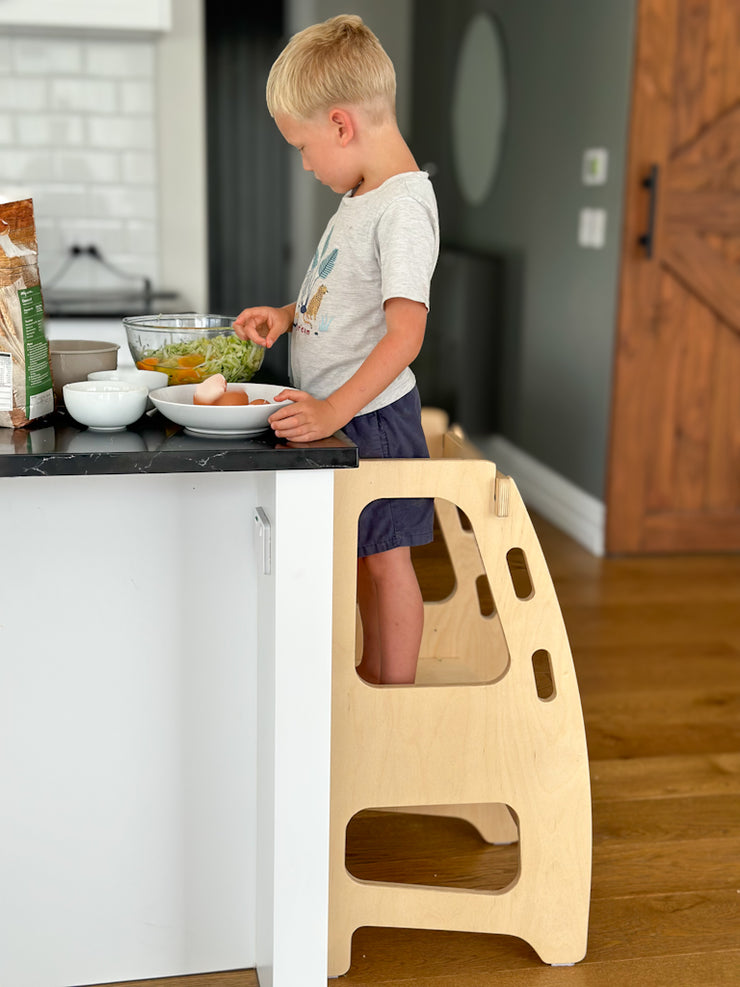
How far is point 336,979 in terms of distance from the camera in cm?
163

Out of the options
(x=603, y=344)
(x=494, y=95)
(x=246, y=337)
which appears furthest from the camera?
(x=494, y=95)

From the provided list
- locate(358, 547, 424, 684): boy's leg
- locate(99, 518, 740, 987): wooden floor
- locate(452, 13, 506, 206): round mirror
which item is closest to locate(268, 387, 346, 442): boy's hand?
locate(358, 547, 424, 684): boy's leg

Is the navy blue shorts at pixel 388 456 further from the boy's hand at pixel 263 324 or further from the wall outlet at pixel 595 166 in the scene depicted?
the wall outlet at pixel 595 166

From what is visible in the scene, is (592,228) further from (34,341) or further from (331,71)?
(34,341)

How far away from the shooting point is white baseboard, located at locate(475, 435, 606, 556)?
3734 millimetres

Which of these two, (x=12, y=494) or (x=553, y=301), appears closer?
(x=12, y=494)

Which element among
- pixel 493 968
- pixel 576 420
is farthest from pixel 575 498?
pixel 493 968

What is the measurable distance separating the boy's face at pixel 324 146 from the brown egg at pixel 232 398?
348mm

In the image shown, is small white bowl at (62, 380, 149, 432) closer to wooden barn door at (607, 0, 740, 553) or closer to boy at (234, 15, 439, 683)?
boy at (234, 15, 439, 683)

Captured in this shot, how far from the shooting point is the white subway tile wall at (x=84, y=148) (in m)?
3.37

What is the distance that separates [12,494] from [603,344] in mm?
2623

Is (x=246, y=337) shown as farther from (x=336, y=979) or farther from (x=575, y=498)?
(x=575, y=498)

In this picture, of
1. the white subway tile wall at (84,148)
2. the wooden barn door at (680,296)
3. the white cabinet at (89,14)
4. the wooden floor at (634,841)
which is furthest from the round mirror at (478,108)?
the wooden floor at (634,841)

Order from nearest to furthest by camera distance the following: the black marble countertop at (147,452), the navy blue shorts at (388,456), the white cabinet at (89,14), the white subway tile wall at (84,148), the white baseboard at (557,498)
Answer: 1. the black marble countertop at (147,452)
2. the navy blue shorts at (388,456)
3. the white cabinet at (89,14)
4. the white subway tile wall at (84,148)
5. the white baseboard at (557,498)
